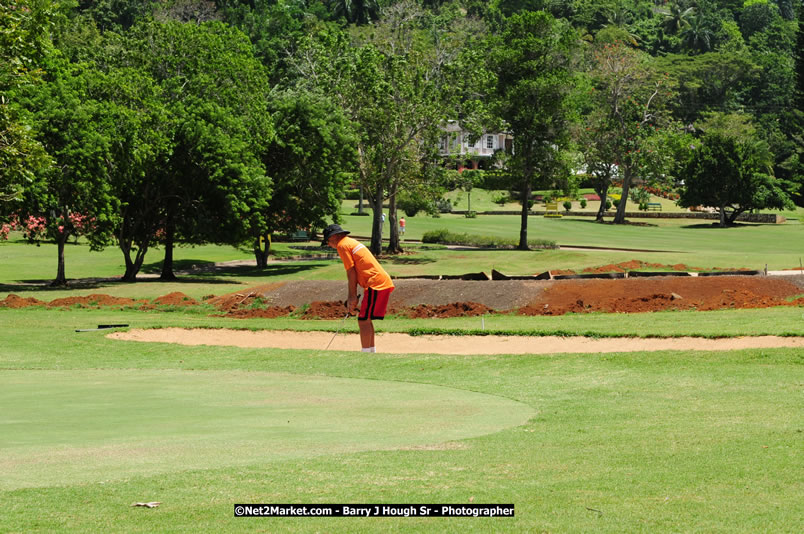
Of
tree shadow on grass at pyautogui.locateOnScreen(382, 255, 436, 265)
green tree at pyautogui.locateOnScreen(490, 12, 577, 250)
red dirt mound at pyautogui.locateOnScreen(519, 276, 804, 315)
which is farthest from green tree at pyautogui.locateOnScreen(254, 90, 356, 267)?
red dirt mound at pyautogui.locateOnScreen(519, 276, 804, 315)

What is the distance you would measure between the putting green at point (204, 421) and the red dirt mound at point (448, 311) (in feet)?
53.7

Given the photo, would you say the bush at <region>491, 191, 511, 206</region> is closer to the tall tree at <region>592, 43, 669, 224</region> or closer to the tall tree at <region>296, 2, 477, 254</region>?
the tall tree at <region>592, 43, 669, 224</region>

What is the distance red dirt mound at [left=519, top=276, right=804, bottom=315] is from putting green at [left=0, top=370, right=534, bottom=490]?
16.9m

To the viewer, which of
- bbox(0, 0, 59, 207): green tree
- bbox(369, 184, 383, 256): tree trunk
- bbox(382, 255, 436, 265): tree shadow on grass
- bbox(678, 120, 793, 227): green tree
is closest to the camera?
bbox(0, 0, 59, 207): green tree

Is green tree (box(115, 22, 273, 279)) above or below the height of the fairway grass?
above

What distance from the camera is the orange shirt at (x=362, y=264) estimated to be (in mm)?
17266

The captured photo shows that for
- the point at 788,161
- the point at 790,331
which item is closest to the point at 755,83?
the point at 788,161

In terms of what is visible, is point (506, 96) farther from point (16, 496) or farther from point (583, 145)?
point (16, 496)

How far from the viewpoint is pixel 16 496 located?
6965mm

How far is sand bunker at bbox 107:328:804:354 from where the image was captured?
21938 mm

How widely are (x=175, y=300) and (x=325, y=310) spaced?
6.71 metres

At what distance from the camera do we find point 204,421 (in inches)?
408

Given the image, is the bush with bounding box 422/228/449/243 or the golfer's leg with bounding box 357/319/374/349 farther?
the bush with bounding box 422/228/449/243

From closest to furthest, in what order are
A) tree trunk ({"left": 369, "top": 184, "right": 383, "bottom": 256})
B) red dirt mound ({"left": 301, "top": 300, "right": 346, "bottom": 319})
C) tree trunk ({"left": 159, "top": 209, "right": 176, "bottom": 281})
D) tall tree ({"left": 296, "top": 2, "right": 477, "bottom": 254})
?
red dirt mound ({"left": 301, "top": 300, "right": 346, "bottom": 319}) < tree trunk ({"left": 159, "top": 209, "right": 176, "bottom": 281}) < tall tree ({"left": 296, "top": 2, "right": 477, "bottom": 254}) < tree trunk ({"left": 369, "top": 184, "right": 383, "bottom": 256})
